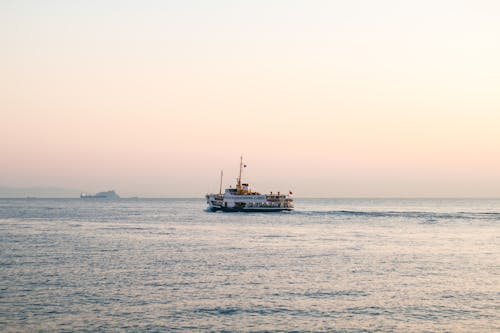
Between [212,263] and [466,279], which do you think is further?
[212,263]

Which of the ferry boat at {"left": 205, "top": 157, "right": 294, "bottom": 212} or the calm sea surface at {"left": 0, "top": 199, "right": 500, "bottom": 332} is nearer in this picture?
the calm sea surface at {"left": 0, "top": 199, "right": 500, "bottom": 332}

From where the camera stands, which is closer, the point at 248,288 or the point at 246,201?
the point at 248,288

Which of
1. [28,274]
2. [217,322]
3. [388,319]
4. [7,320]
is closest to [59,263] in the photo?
[28,274]

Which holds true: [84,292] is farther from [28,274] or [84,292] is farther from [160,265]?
[160,265]

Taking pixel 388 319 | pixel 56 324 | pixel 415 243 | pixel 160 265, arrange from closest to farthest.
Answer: pixel 56 324, pixel 388 319, pixel 160 265, pixel 415 243

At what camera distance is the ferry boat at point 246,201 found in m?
156

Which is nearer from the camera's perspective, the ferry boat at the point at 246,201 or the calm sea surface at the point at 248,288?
the calm sea surface at the point at 248,288

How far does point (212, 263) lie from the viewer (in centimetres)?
4894

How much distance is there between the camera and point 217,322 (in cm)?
2797

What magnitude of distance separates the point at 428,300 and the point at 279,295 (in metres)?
9.01

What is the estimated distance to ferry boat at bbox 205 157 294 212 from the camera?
156m

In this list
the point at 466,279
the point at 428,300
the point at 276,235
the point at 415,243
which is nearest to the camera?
the point at 428,300

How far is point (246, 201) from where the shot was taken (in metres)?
156

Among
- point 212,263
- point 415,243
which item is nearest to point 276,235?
point 415,243
